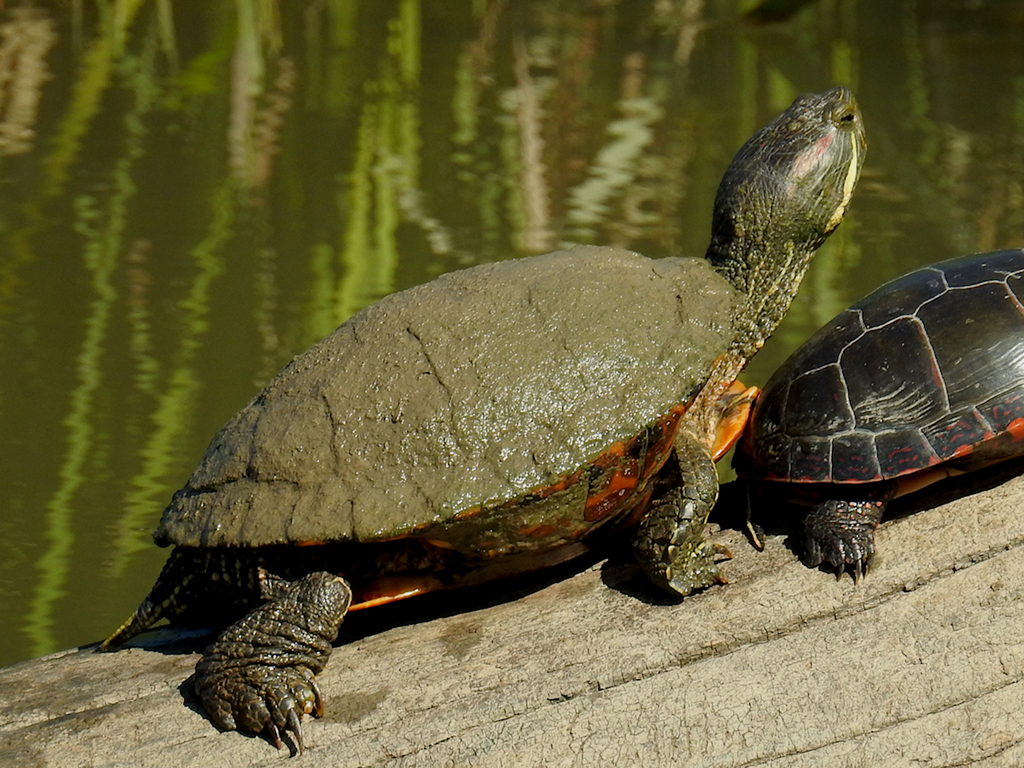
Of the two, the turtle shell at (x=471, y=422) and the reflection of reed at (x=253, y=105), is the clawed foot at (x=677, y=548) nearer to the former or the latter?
the turtle shell at (x=471, y=422)

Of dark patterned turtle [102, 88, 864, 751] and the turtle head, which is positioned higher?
the turtle head

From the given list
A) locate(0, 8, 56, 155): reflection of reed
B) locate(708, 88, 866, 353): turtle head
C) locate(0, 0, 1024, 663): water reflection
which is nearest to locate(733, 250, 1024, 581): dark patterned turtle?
locate(708, 88, 866, 353): turtle head

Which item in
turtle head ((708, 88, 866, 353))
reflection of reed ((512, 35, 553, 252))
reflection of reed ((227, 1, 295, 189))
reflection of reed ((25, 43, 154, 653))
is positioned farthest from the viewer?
reflection of reed ((227, 1, 295, 189))

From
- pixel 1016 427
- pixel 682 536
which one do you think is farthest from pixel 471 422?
pixel 1016 427

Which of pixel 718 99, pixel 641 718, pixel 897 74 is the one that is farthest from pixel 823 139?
pixel 897 74

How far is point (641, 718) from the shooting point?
88.8 inches

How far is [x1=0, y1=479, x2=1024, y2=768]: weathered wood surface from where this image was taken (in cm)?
222

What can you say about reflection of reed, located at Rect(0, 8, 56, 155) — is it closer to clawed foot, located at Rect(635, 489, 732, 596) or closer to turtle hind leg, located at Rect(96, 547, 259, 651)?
turtle hind leg, located at Rect(96, 547, 259, 651)

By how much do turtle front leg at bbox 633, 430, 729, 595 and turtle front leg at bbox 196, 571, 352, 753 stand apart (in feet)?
2.00

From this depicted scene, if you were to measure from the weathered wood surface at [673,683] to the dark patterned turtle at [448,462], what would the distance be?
0.31ft

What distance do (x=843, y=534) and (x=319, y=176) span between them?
15.6ft

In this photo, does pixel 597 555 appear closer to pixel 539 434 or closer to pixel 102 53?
pixel 539 434

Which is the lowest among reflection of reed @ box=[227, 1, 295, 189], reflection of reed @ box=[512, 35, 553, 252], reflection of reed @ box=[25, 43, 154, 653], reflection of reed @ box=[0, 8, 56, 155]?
reflection of reed @ box=[512, 35, 553, 252]

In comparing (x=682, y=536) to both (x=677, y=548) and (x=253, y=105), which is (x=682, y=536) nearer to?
(x=677, y=548)
